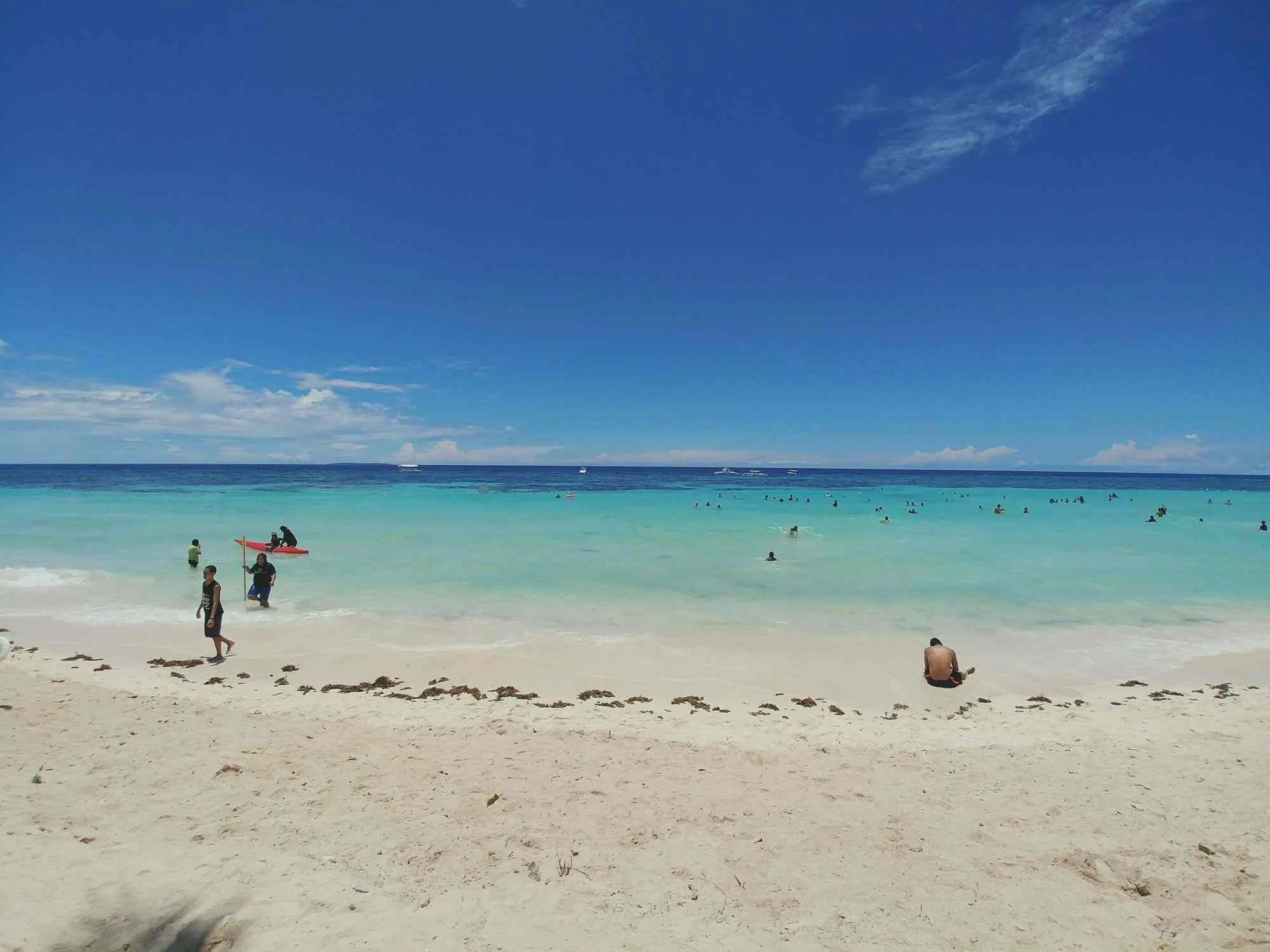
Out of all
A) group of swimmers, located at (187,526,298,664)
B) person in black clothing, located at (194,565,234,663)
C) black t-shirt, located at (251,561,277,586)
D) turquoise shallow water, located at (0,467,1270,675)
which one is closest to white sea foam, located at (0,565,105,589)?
turquoise shallow water, located at (0,467,1270,675)

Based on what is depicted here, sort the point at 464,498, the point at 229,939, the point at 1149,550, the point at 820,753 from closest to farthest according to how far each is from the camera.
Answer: the point at 229,939
the point at 820,753
the point at 1149,550
the point at 464,498

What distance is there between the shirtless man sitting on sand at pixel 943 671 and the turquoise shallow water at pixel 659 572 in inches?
136

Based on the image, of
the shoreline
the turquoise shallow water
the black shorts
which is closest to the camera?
the shoreline

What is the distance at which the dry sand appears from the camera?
4973mm

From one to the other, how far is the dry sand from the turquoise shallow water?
604cm

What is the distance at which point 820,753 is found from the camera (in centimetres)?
836

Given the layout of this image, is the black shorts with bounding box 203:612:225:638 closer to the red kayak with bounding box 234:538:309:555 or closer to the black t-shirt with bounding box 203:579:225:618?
the black t-shirt with bounding box 203:579:225:618

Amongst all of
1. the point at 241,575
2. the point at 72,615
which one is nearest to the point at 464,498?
the point at 241,575

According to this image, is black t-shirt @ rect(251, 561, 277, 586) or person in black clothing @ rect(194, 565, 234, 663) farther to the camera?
black t-shirt @ rect(251, 561, 277, 586)

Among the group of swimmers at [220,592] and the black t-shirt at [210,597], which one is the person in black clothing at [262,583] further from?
the black t-shirt at [210,597]

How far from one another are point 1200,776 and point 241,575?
25.9 metres

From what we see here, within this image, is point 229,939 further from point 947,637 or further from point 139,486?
point 139,486

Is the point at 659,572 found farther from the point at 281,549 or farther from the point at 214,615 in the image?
the point at 281,549

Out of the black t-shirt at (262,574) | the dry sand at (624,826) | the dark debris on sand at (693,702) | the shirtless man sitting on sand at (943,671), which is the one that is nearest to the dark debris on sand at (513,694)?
the dry sand at (624,826)
